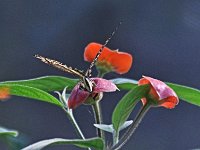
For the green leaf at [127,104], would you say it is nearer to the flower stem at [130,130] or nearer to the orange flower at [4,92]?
the flower stem at [130,130]

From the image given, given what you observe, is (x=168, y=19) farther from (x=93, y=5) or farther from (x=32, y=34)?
(x=32, y=34)

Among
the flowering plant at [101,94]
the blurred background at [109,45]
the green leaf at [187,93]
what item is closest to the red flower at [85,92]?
the flowering plant at [101,94]

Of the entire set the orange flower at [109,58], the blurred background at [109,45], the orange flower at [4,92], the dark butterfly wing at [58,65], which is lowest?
the blurred background at [109,45]

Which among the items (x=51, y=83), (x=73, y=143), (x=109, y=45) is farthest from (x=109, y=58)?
(x=109, y=45)

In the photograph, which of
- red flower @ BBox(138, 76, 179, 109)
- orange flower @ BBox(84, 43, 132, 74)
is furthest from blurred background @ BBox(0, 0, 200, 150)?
red flower @ BBox(138, 76, 179, 109)

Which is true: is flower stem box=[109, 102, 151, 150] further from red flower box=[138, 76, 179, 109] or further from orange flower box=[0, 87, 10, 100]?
orange flower box=[0, 87, 10, 100]

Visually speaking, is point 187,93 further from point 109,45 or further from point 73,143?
point 109,45
